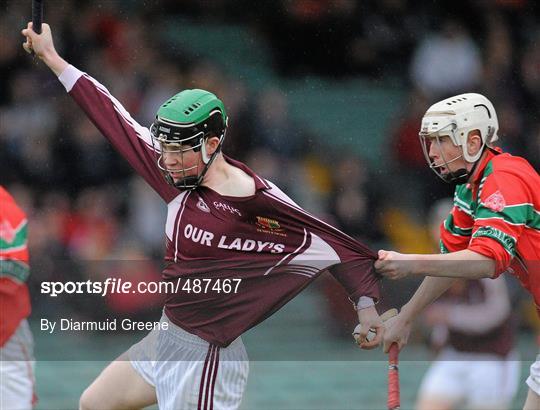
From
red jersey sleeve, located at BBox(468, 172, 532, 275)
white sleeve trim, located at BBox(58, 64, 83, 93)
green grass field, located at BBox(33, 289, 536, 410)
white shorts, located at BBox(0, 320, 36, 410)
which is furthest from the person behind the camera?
green grass field, located at BBox(33, 289, 536, 410)

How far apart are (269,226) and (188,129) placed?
0.52m

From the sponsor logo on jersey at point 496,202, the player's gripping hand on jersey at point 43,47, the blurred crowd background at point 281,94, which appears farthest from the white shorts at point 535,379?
the blurred crowd background at point 281,94

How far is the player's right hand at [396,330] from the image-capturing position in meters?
5.27

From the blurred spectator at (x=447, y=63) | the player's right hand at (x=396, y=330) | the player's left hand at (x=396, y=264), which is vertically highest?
the blurred spectator at (x=447, y=63)

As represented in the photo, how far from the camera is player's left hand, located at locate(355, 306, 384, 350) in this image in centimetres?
521

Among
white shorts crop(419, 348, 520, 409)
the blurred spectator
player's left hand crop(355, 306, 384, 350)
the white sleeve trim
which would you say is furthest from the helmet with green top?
the blurred spectator

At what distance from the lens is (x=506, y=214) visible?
15.8ft

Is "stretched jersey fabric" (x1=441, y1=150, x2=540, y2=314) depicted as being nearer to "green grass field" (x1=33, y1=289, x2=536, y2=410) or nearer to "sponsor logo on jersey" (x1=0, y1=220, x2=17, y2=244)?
"green grass field" (x1=33, y1=289, x2=536, y2=410)

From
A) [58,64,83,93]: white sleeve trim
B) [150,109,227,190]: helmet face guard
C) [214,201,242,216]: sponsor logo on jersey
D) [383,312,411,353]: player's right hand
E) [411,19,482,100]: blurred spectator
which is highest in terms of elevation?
[411,19,482,100]: blurred spectator

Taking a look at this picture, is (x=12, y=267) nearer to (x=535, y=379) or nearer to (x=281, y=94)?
(x=535, y=379)

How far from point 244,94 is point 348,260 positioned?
4.82m

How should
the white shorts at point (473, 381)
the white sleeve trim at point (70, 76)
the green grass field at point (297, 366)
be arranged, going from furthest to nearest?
the white shorts at point (473, 381), the green grass field at point (297, 366), the white sleeve trim at point (70, 76)

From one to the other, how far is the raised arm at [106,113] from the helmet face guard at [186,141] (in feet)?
0.56

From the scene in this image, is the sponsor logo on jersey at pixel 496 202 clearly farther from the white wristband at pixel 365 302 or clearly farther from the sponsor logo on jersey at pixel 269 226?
the sponsor logo on jersey at pixel 269 226
